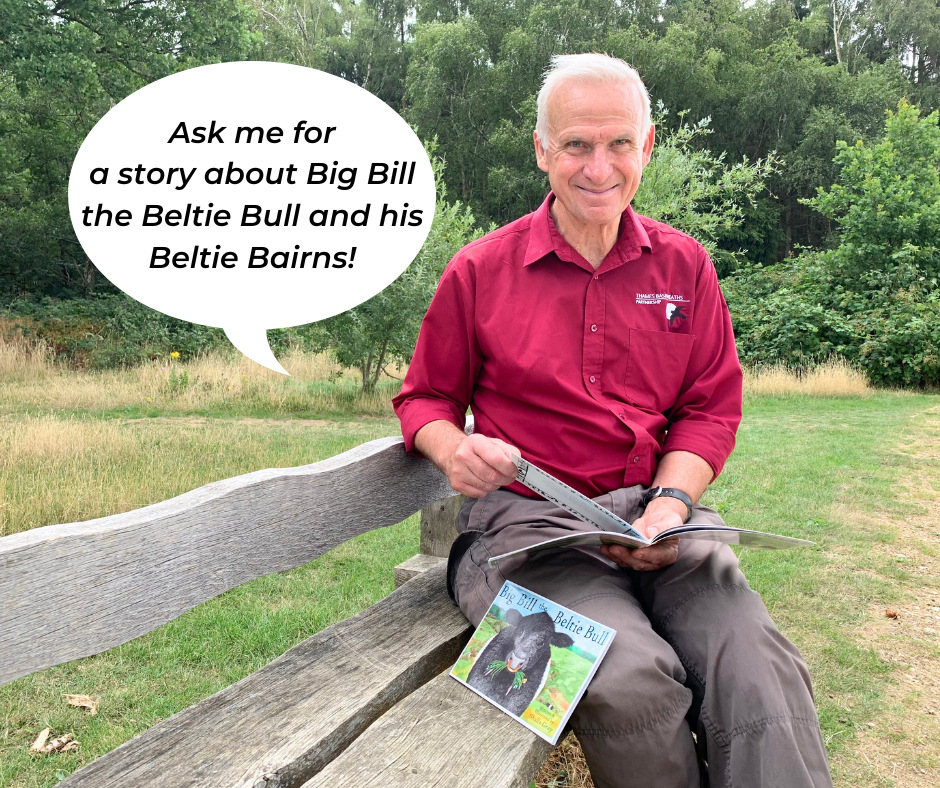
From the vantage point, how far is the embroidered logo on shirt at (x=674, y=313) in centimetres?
237

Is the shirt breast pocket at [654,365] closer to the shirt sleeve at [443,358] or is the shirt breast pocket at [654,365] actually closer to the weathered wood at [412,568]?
the shirt sleeve at [443,358]

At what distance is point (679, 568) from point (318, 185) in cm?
820

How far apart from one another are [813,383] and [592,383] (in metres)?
13.0

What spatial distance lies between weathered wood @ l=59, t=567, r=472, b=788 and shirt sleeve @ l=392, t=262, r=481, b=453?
1.79ft

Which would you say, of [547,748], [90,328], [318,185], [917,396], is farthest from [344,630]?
[90,328]

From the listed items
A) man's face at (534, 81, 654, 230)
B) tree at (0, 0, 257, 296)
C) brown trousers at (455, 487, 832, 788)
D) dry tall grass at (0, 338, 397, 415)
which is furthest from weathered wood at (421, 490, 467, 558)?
tree at (0, 0, 257, 296)

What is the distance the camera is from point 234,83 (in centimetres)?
834

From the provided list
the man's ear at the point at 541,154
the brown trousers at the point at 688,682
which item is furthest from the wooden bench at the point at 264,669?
the man's ear at the point at 541,154

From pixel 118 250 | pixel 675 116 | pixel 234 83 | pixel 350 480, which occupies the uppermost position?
pixel 675 116

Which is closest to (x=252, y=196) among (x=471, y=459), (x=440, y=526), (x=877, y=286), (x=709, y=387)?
(x=440, y=526)

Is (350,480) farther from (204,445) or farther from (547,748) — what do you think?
(204,445)

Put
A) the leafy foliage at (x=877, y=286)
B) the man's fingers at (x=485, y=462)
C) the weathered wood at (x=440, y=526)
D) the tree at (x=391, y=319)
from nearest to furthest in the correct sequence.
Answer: the man's fingers at (x=485, y=462) < the weathered wood at (x=440, y=526) < the tree at (x=391, y=319) < the leafy foliage at (x=877, y=286)

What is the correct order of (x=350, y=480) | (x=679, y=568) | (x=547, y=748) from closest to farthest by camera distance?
(x=547, y=748) → (x=679, y=568) → (x=350, y=480)

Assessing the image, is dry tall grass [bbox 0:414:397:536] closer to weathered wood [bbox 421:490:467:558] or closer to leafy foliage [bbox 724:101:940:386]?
weathered wood [bbox 421:490:467:558]
